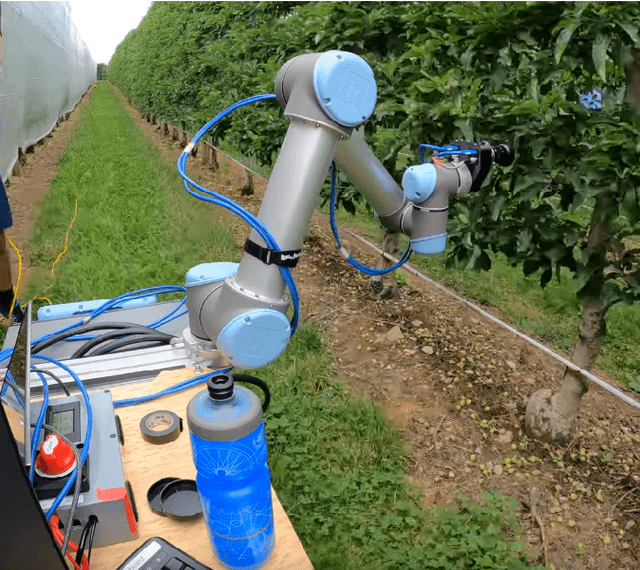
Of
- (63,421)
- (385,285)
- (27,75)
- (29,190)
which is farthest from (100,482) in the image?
(27,75)

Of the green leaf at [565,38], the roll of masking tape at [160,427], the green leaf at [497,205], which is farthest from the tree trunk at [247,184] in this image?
the roll of masking tape at [160,427]

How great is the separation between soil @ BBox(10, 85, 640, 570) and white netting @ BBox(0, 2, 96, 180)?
5.90 metres

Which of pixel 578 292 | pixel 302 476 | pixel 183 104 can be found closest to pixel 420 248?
pixel 578 292

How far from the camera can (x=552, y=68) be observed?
2.13 m

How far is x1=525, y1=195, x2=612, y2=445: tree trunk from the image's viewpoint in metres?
2.59

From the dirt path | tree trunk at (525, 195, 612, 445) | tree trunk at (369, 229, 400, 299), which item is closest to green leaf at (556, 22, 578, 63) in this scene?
tree trunk at (525, 195, 612, 445)

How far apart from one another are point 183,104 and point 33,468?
11.3 m

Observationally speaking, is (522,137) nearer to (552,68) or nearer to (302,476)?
(552,68)

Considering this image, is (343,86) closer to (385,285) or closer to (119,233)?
(385,285)

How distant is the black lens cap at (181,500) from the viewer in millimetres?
1168

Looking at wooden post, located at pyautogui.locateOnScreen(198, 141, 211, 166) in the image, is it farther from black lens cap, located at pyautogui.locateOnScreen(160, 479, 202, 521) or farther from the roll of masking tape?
black lens cap, located at pyautogui.locateOnScreen(160, 479, 202, 521)

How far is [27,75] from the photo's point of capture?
10.8 meters

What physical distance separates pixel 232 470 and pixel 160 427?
1.65 feet

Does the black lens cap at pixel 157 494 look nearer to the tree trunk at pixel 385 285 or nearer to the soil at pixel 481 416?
the soil at pixel 481 416
